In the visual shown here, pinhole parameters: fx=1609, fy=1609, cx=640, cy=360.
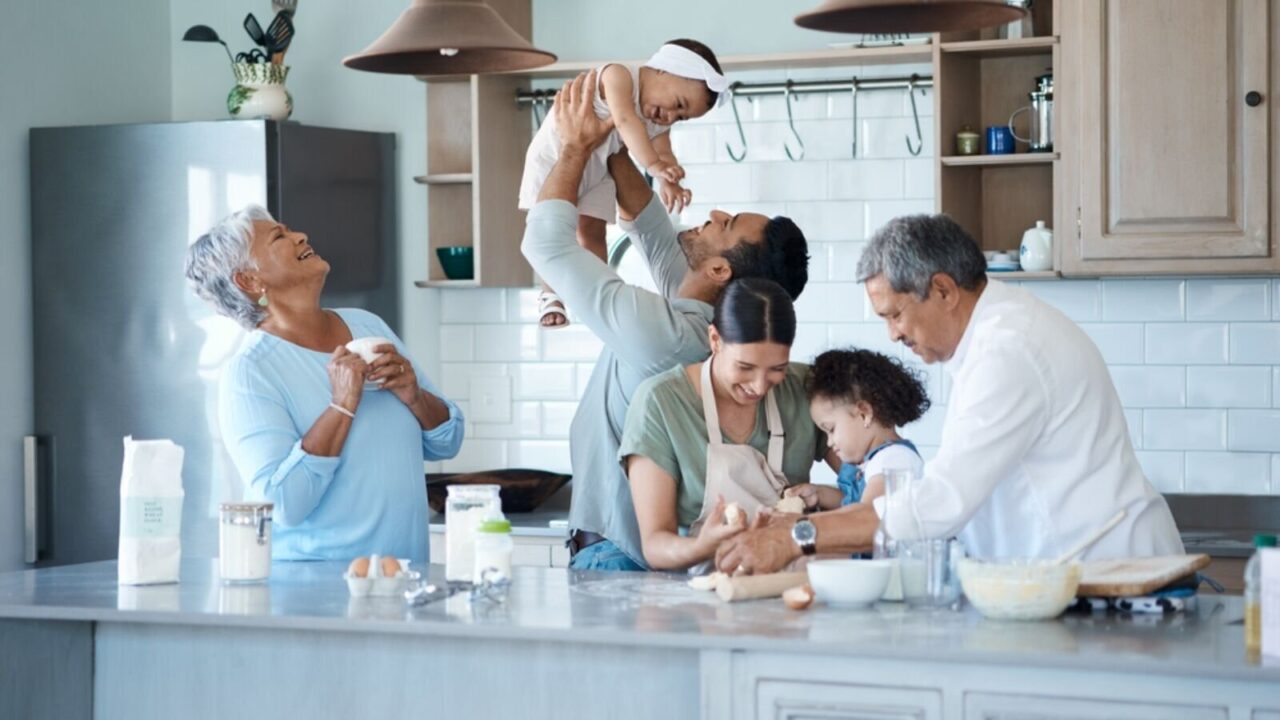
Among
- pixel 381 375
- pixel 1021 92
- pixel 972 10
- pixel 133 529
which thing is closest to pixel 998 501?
pixel 972 10

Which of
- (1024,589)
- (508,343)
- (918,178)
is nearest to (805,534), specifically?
(1024,589)

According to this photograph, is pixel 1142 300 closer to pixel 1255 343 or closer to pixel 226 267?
pixel 1255 343

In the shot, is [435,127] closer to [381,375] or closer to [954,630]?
[381,375]

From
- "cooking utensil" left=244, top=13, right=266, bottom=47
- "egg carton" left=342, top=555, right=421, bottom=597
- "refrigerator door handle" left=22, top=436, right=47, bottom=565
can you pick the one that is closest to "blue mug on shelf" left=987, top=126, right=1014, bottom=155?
"cooking utensil" left=244, top=13, right=266, bottom=47

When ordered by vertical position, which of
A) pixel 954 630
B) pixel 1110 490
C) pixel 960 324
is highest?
pixel 960 324

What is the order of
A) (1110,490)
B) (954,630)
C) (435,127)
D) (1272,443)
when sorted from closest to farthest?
1. (954,630)
2. (1110,490)
3. (1272,443)
4. (435,127)

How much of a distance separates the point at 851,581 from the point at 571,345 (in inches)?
116

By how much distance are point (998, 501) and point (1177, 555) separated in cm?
31

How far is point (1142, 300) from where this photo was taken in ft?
16.2

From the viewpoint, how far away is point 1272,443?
485 cm

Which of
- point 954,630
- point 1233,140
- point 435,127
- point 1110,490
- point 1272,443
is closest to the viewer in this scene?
point 954,630

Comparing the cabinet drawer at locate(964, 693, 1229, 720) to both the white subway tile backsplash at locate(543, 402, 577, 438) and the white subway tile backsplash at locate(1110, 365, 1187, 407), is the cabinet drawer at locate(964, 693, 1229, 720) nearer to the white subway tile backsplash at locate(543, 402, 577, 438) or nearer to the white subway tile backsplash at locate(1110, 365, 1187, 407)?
the white subway tile backsplash at locate(1110, 365, 1187, 407)

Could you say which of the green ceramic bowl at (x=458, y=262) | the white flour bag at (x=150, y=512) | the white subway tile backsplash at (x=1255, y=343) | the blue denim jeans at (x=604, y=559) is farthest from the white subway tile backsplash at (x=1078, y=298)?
the white flour bag at (x=150, y=512)

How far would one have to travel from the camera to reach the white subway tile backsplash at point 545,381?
17.9 feet
